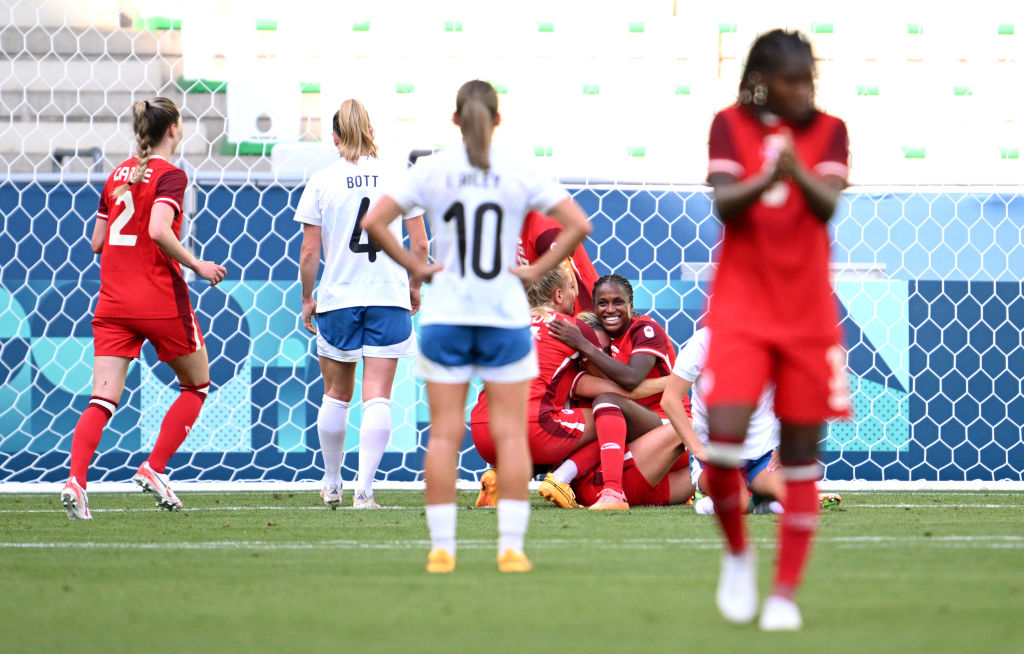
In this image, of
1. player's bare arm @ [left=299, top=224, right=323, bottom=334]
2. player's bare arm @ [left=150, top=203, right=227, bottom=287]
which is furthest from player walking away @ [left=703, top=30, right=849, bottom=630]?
player's bare arm @ [left=299, top=224, right=323, bottom=334]

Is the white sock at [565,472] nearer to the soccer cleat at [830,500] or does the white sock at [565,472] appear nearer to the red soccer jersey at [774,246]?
the soccer cleat at [830,500]

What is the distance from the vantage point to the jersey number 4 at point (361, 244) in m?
5.64

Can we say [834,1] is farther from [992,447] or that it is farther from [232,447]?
[232,447]

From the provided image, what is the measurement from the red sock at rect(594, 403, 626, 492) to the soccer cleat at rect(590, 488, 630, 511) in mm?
25

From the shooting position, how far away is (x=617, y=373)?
5660 mm

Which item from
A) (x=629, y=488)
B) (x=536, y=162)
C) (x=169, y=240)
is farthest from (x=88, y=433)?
(x=536, y=162)

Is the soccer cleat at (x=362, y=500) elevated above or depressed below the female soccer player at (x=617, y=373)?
below

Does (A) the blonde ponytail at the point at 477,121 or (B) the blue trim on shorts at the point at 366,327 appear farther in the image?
(B) the blue trim on shorts at the point at 366,327

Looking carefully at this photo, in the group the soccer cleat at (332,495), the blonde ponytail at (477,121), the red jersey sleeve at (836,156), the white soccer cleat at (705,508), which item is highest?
the blonde ponytail at (477,121)

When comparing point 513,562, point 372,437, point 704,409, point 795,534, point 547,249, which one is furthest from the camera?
point 547,249

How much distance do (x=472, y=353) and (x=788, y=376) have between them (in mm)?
1043

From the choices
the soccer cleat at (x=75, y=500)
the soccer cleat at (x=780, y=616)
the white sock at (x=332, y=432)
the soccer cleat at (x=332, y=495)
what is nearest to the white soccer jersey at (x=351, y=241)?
the white sock at (x=332, y=432)

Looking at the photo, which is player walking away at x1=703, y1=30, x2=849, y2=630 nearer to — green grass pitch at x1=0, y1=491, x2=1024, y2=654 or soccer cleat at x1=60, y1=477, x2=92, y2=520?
green grass pitch at x1=0, y1=491, x2=1024, y2=654

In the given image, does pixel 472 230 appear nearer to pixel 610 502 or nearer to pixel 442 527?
pixel 442 527
